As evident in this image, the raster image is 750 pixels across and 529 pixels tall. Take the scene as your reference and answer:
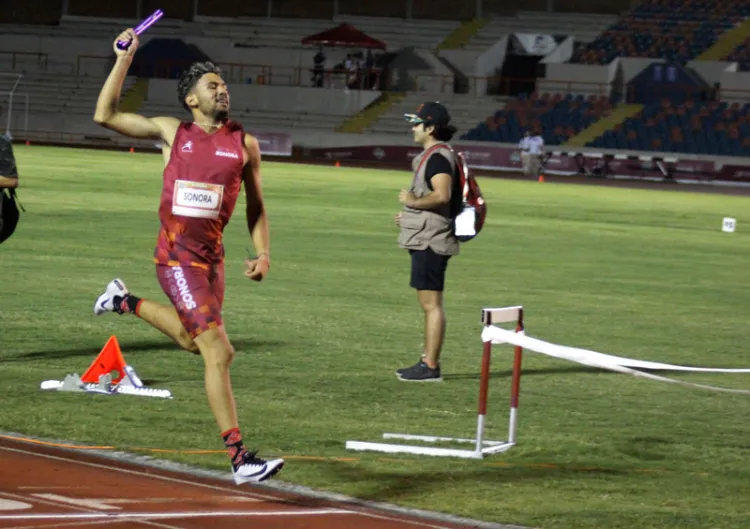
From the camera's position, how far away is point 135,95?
65.4 meters

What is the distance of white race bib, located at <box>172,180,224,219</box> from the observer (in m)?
7.32

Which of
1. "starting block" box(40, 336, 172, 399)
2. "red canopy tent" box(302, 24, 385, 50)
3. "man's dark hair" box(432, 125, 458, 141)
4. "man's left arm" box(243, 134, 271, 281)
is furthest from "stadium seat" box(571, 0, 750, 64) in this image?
"man's left arm" box(243, 134, 271, 281)

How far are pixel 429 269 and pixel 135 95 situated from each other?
55.9 metres

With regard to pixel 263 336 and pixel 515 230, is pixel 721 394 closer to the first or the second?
pixel 263 336

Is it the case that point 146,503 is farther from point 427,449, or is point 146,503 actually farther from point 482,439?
point 482,439

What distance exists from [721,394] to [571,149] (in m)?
45.5

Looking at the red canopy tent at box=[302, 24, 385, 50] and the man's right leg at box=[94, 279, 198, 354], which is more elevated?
the red canopy tent at box=[302, 24, 385, 50]

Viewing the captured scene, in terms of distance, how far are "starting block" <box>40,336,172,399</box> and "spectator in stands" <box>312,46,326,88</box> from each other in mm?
54596

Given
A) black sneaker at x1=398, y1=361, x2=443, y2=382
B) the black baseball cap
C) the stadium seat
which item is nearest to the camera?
the black baseball cap

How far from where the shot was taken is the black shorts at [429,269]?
1110 cm

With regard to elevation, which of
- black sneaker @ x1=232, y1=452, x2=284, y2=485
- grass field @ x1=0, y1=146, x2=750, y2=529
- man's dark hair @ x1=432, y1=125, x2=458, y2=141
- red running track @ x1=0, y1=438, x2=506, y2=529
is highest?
man's dark hair @ x1=432, y1=125, x2=458, y2=141

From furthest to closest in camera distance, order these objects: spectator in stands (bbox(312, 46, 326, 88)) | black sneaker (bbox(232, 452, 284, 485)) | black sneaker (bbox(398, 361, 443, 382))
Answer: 1. spectator in stands (bbox(312, 46, 326, 88))
2. black sneaker (bbox(398, 361, 443, 382))
3. black sneaker (bbox(232, 452, 284, 485))

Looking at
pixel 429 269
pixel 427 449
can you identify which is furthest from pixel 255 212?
pixel 429 269

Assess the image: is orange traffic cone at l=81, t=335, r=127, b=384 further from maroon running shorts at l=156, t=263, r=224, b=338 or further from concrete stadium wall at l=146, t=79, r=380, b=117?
concrete stadium wall at l=146, t=79, r=380, b=117
